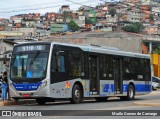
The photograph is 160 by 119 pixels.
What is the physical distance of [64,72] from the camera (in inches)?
910

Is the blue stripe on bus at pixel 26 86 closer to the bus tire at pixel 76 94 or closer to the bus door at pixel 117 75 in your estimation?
the bus tire at pixel 76 94

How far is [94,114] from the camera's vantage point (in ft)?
57.0

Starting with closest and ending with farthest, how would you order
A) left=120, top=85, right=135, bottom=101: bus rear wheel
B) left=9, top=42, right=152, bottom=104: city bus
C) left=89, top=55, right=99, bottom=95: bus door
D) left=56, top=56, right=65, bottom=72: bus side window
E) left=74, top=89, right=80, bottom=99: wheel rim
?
left=9, top=42, right=152, bottom=104: city bus < left=56, top=56, right=65, bottom=72: bus side window < left=74, top=89, right=80, bottom=99: wheel rim < left=89, top=55, right=99, bottom=95: bus door < left=120, top=85, right=135, bottom=101: bus rear wheel

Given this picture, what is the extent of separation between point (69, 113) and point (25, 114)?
1.70 metres

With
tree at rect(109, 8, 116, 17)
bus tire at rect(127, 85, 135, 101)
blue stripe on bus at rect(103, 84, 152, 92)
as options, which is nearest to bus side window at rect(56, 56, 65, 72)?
blue stripe on bus at rect(103, 84, 152, 92)

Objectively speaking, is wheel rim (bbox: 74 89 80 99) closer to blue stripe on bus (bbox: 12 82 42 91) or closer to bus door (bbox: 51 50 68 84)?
bus door (bbox: 51 50 68 84)

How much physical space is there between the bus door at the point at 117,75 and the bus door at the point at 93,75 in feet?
7.34

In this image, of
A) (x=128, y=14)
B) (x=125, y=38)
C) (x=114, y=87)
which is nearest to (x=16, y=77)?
(x=114, y=87)

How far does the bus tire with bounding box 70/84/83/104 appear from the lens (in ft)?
77.4

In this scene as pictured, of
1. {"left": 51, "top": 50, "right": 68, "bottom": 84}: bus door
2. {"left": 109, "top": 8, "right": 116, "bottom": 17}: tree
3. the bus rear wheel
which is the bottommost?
the bus rear wheel

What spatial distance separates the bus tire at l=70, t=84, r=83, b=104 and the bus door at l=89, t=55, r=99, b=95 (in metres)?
1.31

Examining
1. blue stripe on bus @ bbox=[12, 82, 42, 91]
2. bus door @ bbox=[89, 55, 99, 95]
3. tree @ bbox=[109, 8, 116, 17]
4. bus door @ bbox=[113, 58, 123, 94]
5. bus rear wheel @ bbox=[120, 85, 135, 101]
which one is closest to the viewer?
blue stripe on bus @ bbox=[12, 82, 42, 91]

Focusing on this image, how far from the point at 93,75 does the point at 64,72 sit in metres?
2.98

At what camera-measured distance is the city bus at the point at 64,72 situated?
2208 centimetres
